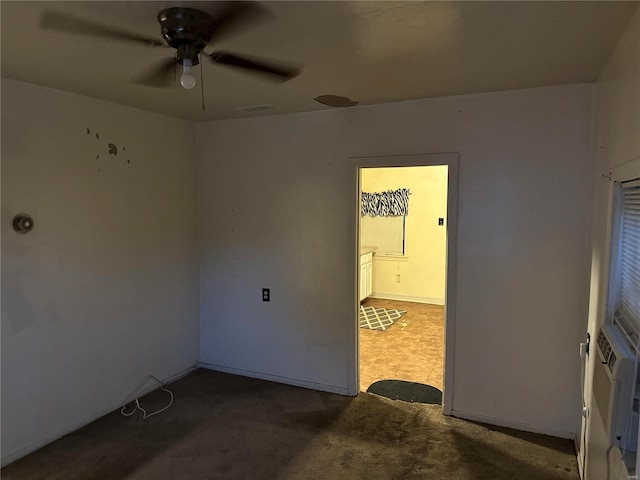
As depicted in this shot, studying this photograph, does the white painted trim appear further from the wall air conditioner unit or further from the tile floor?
the tile floor

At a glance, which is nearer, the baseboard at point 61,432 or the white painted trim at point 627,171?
the white painted trim at point 627,171

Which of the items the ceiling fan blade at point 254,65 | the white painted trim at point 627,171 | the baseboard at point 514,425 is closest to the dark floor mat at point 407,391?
the baseboard at point 514,425

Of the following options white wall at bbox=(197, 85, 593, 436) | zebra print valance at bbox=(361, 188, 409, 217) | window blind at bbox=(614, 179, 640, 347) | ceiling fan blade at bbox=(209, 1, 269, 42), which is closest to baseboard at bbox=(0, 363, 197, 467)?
white wall at bbox=(197, 85, 593, 436)

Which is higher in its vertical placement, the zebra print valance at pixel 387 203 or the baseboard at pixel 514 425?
the zebra print valance at pixel 387 203

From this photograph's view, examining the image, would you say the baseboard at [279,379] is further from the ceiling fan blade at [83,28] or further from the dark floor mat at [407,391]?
the ceiling fan blade at [83,28]

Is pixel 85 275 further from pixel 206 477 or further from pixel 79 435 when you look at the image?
pixel 206 477

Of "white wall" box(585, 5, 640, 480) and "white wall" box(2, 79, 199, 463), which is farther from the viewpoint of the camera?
"white wall" box(2, 79, 199, 463)

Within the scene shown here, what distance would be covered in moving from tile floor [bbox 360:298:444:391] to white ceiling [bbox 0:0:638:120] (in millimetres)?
2391

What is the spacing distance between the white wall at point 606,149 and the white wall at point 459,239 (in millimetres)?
293

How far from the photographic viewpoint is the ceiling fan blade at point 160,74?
7.21ft

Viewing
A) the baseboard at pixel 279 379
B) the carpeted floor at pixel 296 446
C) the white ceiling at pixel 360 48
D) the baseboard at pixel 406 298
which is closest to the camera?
the white ceiling at pixel 360 48

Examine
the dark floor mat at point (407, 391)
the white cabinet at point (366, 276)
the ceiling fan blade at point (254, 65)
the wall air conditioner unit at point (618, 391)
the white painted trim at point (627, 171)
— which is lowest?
the dark floor mat at point (407, 391)

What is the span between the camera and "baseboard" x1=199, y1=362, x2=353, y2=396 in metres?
3.65

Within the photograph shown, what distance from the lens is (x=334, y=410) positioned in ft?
11.0
